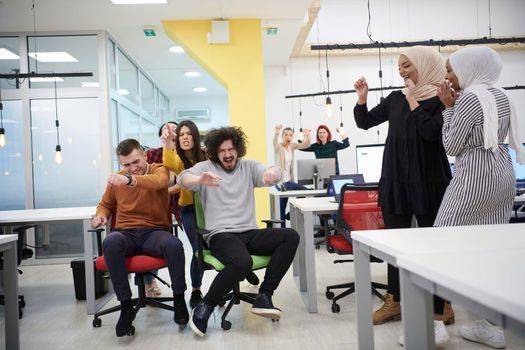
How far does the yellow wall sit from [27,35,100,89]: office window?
1188mm

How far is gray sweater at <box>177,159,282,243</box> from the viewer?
2.92 meters

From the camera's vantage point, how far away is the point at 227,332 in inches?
111

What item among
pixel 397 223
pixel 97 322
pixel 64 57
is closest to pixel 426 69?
pixel 397 223

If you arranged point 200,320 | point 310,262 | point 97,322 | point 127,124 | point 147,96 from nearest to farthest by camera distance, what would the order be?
point 200,320, point 97,322, point 310,262, point 127,124, point 147,96

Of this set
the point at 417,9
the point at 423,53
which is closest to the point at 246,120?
the point at 423,53

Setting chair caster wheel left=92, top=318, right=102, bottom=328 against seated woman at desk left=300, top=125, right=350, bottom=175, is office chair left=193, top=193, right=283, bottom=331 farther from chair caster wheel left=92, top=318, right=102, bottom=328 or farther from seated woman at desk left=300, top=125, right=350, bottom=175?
seated woman at desk left=300, top=125, right=350, bottom=175

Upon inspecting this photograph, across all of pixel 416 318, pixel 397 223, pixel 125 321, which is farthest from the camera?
pixel 125 321

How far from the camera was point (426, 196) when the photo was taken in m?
2.38

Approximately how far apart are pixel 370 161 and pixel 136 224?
2.40 meters

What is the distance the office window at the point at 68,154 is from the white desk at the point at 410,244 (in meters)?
4.98

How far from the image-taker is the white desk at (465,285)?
0.79 m

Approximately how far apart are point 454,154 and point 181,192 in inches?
80.1

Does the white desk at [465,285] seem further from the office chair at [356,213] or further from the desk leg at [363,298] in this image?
the office chair at [356,213]

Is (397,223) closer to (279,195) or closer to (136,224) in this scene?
(136,224)
